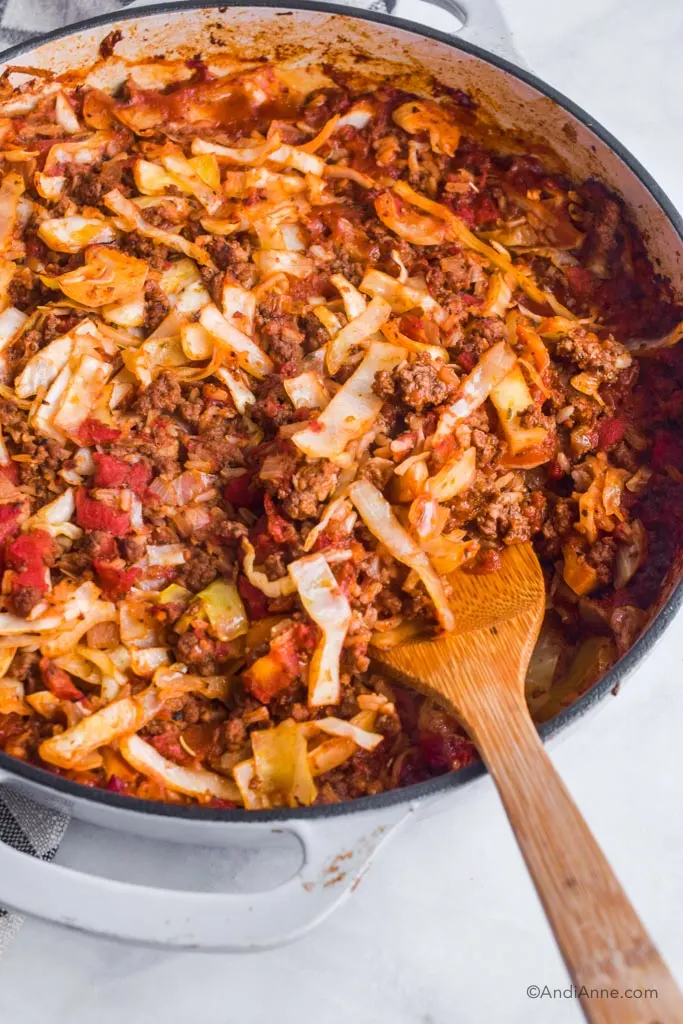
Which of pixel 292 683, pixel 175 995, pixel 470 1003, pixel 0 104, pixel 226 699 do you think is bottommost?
pixel 175 995

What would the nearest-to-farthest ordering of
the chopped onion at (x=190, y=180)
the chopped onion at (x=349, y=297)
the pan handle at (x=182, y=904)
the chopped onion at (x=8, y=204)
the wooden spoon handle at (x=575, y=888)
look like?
the wooden spoon handle at (x=575, y=888), the pan handle at (x=182, y=904), the chopped onion at (x=349, y=297), the chopped onion at (x=8, y=204), the chopped onion at (x=190, y=180)

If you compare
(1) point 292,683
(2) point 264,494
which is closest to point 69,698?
(1) point 292,683

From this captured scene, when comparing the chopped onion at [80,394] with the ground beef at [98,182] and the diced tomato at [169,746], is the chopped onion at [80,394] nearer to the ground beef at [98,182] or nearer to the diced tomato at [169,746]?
the ground beef at [98,182]

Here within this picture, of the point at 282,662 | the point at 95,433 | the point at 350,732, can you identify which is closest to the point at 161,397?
the point at 95,433

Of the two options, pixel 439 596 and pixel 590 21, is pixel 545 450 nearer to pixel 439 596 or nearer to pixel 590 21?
pixel 439 596

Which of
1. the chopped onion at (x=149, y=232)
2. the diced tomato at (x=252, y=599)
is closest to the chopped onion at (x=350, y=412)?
the diced tomato at (x=252, y=599)

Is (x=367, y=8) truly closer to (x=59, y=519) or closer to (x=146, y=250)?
(x=146, y=250)
